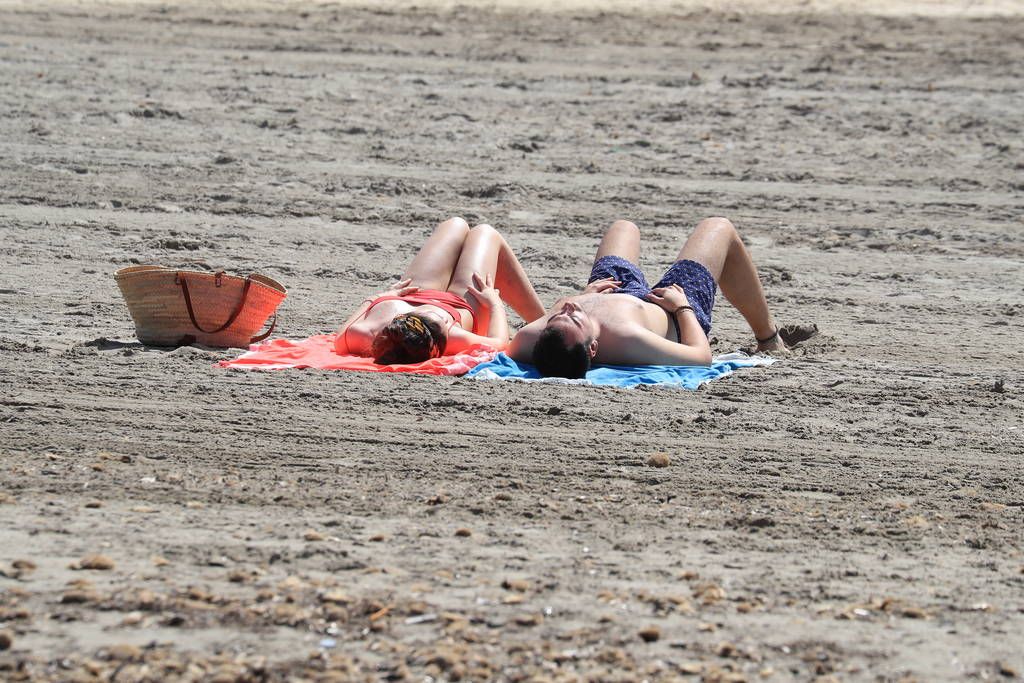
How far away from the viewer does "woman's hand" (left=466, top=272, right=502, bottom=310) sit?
7590mm

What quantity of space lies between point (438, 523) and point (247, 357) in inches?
104

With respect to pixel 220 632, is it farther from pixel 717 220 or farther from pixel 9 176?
pixel 9 176

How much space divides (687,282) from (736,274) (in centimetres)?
41

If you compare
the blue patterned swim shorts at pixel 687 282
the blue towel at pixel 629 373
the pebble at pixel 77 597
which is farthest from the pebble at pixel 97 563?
the blue patterned swim shorts at pixel 687 282

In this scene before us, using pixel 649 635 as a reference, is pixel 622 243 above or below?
above

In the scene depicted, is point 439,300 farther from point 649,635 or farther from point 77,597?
point 649,635

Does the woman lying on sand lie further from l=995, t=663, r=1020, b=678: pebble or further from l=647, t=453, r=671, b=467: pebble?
l=995, t=663, r=1020, b=678: pebble

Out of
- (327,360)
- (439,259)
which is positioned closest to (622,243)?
(439,259)

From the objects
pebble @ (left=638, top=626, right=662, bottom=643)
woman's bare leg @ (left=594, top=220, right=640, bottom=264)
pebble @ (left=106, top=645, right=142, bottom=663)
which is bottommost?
pebble @ (left=106, top=645, right=142, bottom=663)

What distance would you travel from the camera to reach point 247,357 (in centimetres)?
702

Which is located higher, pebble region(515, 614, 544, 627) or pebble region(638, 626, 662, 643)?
pebble region(638, 626, 662, 643)

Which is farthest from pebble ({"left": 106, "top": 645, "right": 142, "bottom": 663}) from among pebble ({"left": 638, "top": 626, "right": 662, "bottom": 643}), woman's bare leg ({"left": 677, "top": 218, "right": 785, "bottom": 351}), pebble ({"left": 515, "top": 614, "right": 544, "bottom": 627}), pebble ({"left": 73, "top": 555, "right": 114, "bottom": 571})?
woman's bare leg ({"left": 677, "top": 218, "right": 785, "bottom": 351})

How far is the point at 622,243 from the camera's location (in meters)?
7.82

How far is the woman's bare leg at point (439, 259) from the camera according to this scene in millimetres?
7691
